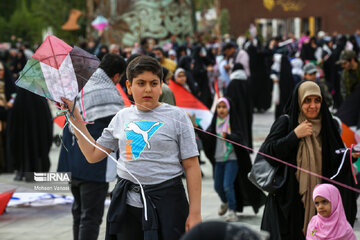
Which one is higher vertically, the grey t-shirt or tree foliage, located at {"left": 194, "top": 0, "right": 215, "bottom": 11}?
tree foliage, located at {"left": 194, "top": 0, "right": 215, "bottom": 11}

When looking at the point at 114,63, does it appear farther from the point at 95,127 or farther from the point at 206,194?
the point at 206,194

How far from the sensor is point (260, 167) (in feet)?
16.3

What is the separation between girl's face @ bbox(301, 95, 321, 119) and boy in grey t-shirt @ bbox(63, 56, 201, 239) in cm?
142

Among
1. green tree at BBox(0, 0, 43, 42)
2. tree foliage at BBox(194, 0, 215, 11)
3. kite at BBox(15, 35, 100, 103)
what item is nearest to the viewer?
kite at BBox(15, 35, 100, 103)

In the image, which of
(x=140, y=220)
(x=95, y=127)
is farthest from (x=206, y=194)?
(x=140, y=220)

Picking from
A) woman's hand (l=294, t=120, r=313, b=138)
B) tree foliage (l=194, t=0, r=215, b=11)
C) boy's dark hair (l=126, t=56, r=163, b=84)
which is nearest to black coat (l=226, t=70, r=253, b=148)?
woman's hand (l=294, t=120, r=313, b=138)

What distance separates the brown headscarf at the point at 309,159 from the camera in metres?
4.72

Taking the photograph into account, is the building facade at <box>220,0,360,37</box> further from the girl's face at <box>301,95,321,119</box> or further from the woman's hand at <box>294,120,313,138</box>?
the woman's hand at <box>294,120,313,138</box>

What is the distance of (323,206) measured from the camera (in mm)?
4535

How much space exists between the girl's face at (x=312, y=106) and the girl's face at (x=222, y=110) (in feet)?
9.31

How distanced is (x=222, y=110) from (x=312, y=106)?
2.89 m

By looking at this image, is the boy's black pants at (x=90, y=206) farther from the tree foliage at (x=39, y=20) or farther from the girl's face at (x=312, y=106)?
the tree foliage at (x=39, y=20)

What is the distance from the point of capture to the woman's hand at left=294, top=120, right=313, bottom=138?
464cm

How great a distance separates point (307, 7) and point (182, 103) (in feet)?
110
